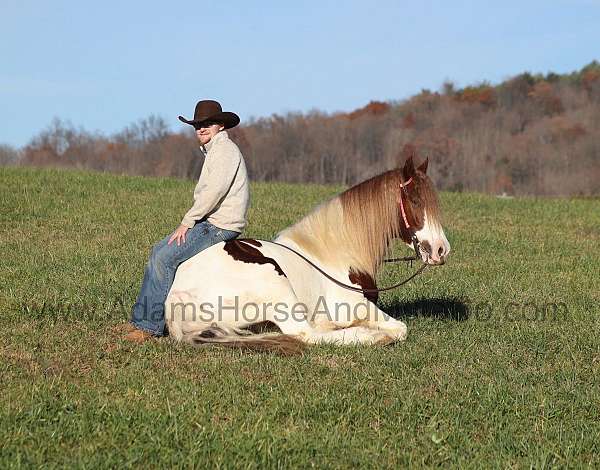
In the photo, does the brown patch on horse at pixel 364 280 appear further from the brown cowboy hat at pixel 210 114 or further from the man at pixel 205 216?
the brown cowboy hat at pixel 210 114

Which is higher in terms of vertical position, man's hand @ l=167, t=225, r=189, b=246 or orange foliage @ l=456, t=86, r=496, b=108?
orange foliage @ l=456, t=86, r=496, b=108

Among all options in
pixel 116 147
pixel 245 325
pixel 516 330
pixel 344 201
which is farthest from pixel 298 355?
pixel 116 147

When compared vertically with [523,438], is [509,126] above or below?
above

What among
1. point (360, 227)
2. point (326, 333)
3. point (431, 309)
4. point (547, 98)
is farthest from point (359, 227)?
point (547, 98)

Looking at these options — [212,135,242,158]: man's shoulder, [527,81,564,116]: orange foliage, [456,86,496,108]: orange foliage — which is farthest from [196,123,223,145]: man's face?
[527,81,564,116]: orange foliage

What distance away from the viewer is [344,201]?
849cm

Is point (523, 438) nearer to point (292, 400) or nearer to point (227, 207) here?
point (292, 400)

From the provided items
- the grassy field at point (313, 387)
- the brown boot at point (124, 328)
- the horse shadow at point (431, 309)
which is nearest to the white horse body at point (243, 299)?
the grassy field at point (313, 387)

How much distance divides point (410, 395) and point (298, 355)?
1.32 metres

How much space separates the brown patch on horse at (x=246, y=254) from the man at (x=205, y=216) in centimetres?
Result: 16

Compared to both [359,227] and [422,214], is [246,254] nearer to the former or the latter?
[359,227]

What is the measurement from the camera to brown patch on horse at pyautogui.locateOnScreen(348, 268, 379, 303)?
8.43 m

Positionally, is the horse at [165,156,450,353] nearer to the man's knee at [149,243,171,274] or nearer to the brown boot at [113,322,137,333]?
the man's knee at [149,243,171,274]

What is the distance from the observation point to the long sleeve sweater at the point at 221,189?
776 cm
